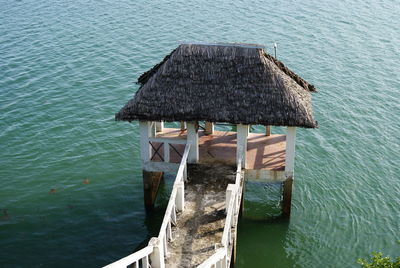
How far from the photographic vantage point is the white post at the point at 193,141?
2338 centimetres

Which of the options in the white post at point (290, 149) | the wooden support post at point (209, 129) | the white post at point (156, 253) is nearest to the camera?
the white post at point (156, 253)

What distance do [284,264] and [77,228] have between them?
9.29m

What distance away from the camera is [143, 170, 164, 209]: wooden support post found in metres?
25.1

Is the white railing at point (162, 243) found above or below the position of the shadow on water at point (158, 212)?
above

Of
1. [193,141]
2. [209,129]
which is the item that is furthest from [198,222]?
[209,129]

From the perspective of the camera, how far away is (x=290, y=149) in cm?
2320

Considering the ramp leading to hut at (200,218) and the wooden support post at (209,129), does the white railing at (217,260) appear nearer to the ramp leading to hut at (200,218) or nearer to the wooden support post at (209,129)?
the ramp leading to hut at (200,218)

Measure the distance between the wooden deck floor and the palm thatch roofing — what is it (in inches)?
99.5

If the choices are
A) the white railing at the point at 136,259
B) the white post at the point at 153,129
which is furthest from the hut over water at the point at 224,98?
the white railing at the point at 136,259

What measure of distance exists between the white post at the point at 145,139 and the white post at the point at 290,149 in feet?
19.3

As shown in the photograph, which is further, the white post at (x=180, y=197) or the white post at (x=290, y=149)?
the white post at (x=290, y=149)

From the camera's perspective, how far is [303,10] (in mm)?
49656

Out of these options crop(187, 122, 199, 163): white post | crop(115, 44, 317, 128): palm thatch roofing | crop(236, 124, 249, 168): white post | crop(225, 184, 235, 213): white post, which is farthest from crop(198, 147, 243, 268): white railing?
crop(115, 44, 317, 128): palm thatch roofing

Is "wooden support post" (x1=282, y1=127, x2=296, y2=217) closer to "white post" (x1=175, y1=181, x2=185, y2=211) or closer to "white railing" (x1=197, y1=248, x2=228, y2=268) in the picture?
"white post" (x1=175, y1=181, x2=185, y2=211)
